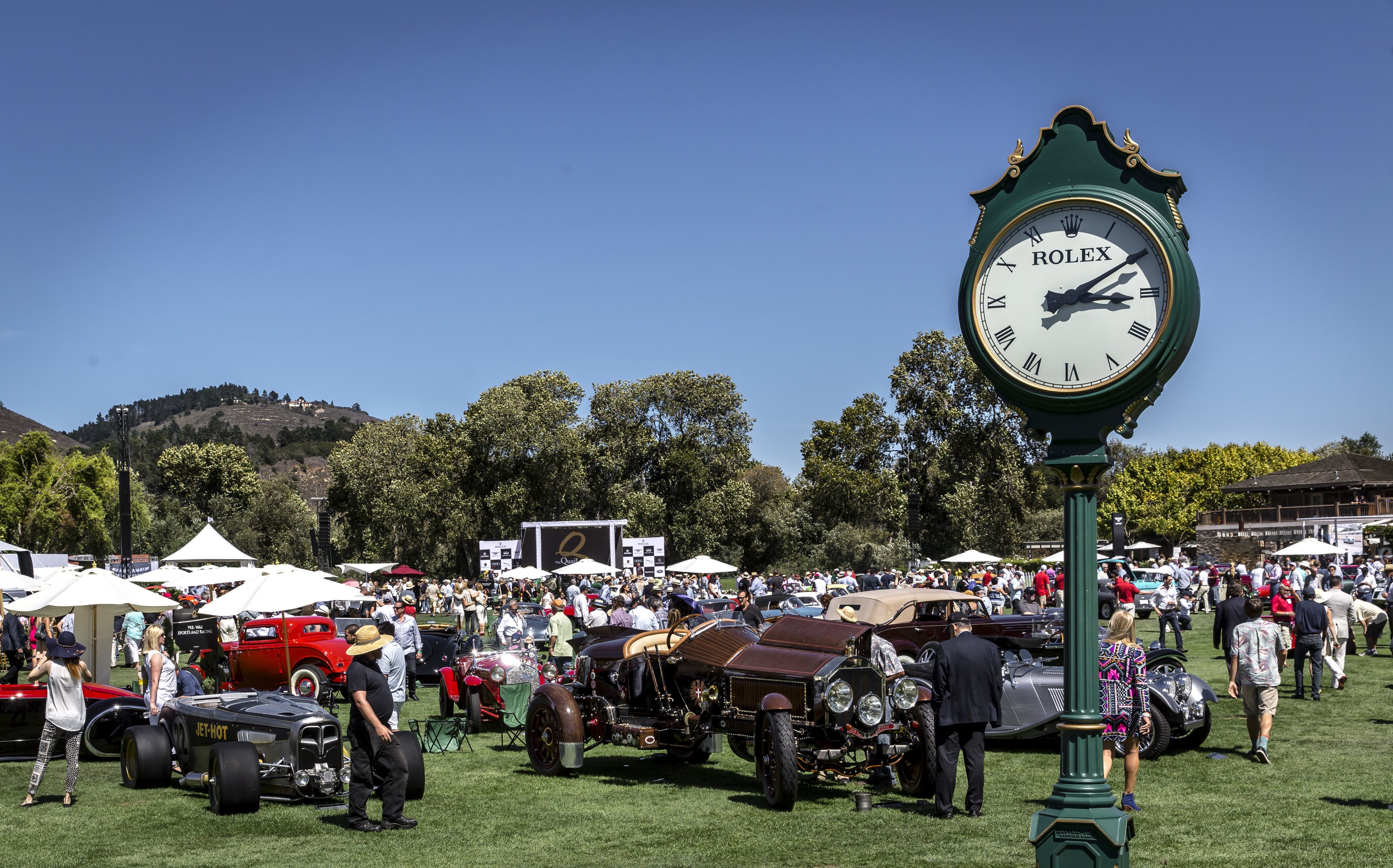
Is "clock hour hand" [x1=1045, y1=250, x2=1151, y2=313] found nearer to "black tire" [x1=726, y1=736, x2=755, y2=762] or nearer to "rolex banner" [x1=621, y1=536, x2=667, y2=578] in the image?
"black tire" [x1=726, y1=736, x2=755, y2=762]

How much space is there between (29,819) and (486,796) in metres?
3.89

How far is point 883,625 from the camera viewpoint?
1986 cm

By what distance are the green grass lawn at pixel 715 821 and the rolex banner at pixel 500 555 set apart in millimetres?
37401

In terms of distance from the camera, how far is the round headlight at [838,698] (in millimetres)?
10422

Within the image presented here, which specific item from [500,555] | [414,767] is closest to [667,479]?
[500,555]

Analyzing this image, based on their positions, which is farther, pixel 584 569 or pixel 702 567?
pixel 702 567

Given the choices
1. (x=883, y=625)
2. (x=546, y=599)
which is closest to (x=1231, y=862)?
(x=883, y=625)

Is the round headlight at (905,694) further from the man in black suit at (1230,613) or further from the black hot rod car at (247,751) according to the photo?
the man in black suit at (1230,613)

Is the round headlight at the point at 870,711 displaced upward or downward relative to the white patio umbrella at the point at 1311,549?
downward

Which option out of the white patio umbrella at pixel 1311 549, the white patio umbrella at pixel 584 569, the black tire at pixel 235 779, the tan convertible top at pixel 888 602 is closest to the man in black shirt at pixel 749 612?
the tan convertible top at pixel 888 602

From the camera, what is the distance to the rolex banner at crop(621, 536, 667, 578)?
4869 centimetres

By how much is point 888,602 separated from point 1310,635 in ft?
20.6

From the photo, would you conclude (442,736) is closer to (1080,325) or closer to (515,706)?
(515,706)

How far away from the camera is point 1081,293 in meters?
5.36
